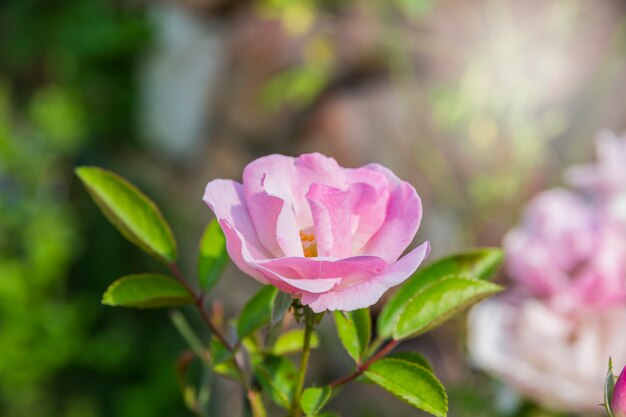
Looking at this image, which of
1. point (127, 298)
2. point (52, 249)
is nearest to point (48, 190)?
point (52, 249)

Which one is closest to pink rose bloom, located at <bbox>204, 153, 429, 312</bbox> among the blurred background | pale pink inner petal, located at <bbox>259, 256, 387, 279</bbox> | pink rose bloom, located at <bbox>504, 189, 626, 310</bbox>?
pale pink inner petal, located at <bbox>259, 256, 387, 279</bbox>

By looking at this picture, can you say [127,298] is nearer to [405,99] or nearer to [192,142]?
[405,99]

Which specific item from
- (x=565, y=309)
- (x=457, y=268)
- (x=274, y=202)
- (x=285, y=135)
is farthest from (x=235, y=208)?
(x=285, y=135)

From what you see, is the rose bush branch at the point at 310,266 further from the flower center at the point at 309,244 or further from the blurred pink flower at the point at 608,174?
the blurred pink flower at the point at 608,174

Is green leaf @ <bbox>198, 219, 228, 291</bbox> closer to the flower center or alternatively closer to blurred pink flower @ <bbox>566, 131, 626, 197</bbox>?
the flower center

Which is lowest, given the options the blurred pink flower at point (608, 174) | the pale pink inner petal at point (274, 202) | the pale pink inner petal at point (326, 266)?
the pale pink inner petal at point (326, 266)

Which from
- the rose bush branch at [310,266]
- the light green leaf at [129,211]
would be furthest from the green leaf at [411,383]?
the light green leaf at [129,211]
